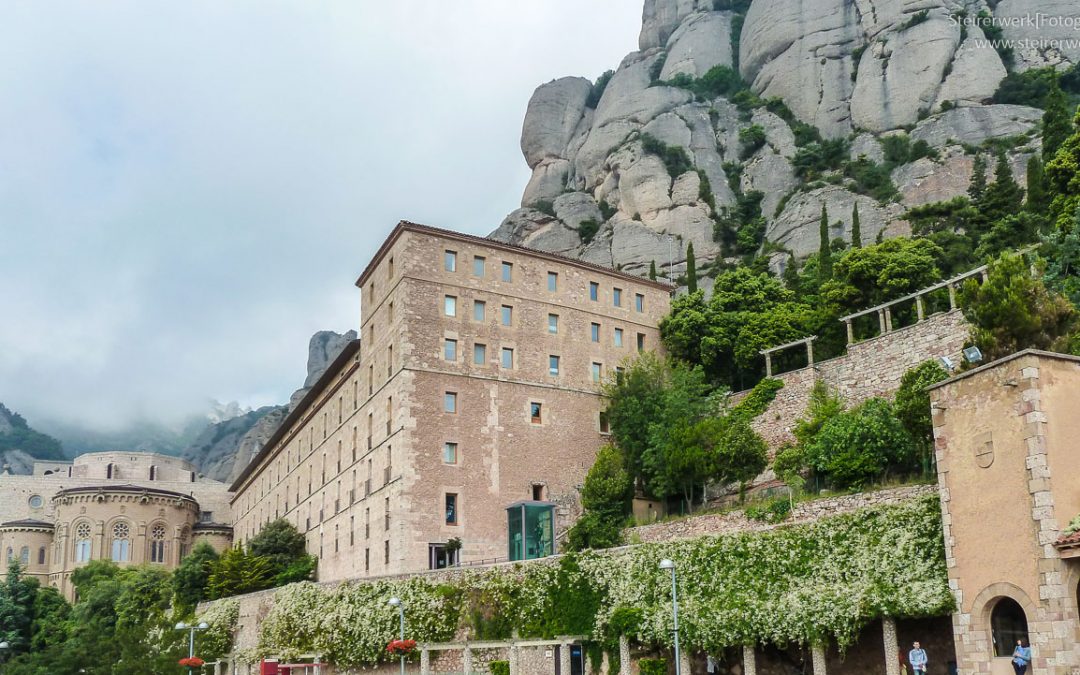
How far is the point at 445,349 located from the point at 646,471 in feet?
35.2

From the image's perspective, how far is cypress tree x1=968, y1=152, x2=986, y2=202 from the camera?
67.6 metres

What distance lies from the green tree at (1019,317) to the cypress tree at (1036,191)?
29.6 m

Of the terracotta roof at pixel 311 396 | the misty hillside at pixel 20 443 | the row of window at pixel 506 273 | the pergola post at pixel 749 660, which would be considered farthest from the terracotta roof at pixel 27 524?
the pergola post at pixel 749 660

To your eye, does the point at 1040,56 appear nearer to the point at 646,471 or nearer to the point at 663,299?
the point at 663,299

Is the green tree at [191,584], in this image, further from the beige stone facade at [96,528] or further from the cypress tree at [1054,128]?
the cypress tree at [1054,128]

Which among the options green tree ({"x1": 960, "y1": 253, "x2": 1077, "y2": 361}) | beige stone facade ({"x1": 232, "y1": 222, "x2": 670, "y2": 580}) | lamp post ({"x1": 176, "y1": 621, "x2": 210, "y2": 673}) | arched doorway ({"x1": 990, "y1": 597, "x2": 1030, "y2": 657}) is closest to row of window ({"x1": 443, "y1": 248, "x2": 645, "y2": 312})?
beige stone facade ({"x1": 232, "y1": 222, "x2": 670, "y2": 580})

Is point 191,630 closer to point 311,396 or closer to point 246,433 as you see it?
point 311,396

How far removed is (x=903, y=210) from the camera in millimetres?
74188

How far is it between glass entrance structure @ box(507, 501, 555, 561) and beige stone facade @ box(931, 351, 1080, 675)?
22.0 meters

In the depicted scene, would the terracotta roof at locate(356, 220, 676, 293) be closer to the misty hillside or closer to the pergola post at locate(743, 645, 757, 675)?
the pergola post at locate(743, 645, 757, 675)

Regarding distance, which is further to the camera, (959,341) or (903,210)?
(903,210)

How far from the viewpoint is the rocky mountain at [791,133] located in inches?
3086

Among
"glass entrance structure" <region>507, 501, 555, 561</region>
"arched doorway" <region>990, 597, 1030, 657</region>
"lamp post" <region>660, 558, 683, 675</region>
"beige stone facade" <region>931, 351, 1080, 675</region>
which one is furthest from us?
"glass entrance structure" <region>507, 501, 555, 561</region>

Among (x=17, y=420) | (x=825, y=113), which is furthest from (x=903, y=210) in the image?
(x=17, y=420)
